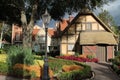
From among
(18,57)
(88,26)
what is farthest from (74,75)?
(88,26)

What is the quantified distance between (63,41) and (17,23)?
25.2ft

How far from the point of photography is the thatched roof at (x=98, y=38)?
4400cm

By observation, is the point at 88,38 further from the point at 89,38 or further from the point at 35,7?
the point at 35,7

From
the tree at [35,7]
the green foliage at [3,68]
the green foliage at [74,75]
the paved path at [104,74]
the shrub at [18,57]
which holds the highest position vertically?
the tree at [35,7]

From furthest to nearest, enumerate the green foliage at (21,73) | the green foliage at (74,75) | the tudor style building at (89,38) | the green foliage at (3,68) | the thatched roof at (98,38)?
the tudor style building at (89,38), the thatched roof at (98,38), the green foliage at (3,68), the green foliage at (21,73), the green foliage at (74,75)

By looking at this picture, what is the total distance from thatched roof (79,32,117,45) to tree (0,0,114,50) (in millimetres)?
5291

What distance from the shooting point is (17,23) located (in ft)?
144

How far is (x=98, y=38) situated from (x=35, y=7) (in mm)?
12972

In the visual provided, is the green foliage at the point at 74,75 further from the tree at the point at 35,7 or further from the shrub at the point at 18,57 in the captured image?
the tree at the point at 35,7

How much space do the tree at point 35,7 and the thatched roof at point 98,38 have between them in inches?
208

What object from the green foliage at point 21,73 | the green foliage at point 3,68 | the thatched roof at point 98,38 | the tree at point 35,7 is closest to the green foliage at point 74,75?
the green foliage at point 21,73

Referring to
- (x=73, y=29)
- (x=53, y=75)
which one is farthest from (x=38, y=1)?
(x=53, y=75)

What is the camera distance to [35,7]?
34.9 m

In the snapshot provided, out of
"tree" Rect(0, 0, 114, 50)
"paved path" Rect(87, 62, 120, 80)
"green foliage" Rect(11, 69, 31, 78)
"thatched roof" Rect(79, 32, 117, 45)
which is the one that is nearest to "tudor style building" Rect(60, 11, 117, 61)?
"thatched roof" Rect(79, 32, 117, 45)
